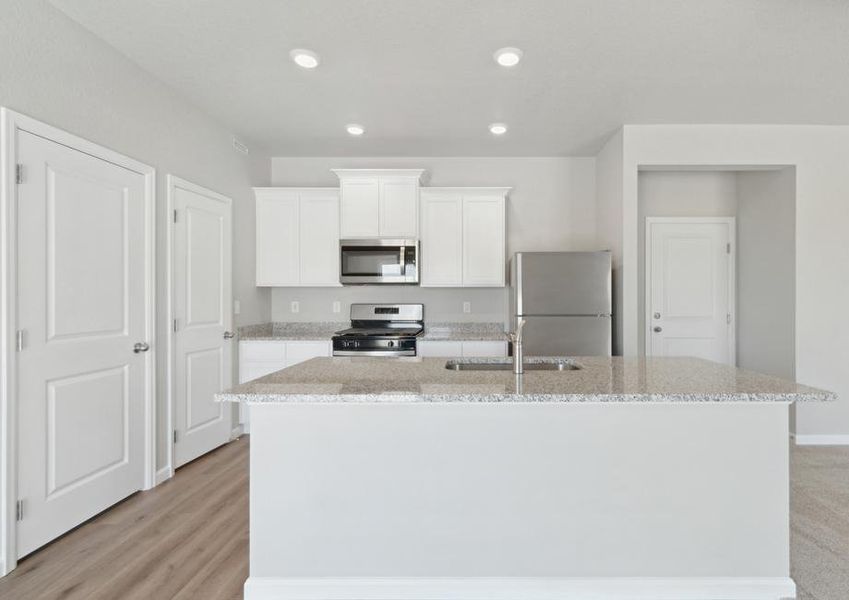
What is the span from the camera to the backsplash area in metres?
4.55

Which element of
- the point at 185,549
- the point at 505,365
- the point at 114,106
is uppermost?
the point at 114,106

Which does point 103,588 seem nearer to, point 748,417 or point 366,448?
point 366,448

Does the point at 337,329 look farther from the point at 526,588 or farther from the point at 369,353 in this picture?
the point at 526,588

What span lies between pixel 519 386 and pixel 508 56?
75.2 inches

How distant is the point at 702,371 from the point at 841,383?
9.30 feet

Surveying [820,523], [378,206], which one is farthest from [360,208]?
[820,523]

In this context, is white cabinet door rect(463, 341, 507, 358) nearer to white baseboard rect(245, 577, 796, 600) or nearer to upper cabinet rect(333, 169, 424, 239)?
upper cabinet rect(333, 169, 424, 239)

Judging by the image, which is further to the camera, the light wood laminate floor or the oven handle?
the oven handle

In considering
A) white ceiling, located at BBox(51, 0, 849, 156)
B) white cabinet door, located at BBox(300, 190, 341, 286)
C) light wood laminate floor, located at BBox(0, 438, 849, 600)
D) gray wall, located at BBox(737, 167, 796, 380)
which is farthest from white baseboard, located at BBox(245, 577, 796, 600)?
white cabinet door, located at BBox(300, 190, 341, 286)

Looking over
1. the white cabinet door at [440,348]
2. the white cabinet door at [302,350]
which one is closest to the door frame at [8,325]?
the white cabinet door at [302,350]

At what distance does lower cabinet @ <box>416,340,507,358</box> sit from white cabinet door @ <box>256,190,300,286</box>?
4.77 ft

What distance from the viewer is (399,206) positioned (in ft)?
13.6

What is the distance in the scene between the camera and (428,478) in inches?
68.1

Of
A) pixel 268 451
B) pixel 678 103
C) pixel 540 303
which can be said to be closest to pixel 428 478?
pixel 268 451
